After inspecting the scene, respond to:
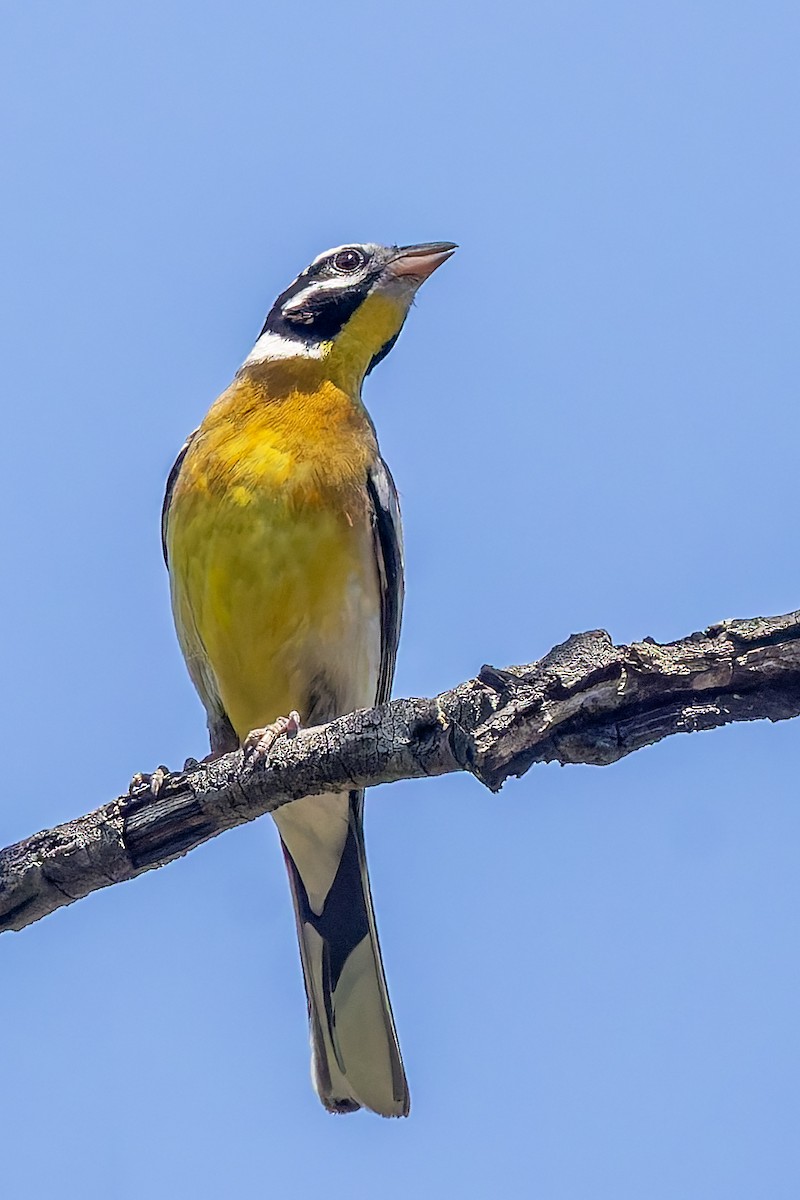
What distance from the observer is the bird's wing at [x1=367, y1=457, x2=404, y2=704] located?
733 cm

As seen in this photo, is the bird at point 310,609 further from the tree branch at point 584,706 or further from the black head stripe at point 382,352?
the tree branch at point 584,706

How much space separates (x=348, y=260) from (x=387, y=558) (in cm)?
211

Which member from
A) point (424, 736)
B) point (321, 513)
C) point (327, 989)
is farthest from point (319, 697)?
point (424, 736)

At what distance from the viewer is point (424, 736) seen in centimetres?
482

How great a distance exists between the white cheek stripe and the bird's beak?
687 millimetres

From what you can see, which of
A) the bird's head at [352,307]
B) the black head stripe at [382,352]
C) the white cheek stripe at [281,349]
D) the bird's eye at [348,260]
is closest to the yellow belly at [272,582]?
the white cheek stripe at [281,349]

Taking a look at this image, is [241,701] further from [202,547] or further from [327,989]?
[327,989]

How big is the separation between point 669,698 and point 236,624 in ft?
9.47

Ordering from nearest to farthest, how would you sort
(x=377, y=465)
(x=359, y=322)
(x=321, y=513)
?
1. (x=321, y=513)
2. (x=377, y=465)
3. (x=359, y=322)

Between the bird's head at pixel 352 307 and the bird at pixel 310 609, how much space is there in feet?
0.55

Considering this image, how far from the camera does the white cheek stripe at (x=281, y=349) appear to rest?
7914mm

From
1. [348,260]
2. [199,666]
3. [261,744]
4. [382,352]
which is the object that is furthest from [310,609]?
[348,260]

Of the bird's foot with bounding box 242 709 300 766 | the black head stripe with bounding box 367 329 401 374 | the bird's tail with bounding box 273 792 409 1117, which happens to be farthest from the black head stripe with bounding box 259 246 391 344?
the bird's foot with bounding box 242 709 300 766

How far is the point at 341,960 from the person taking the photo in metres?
7.13
